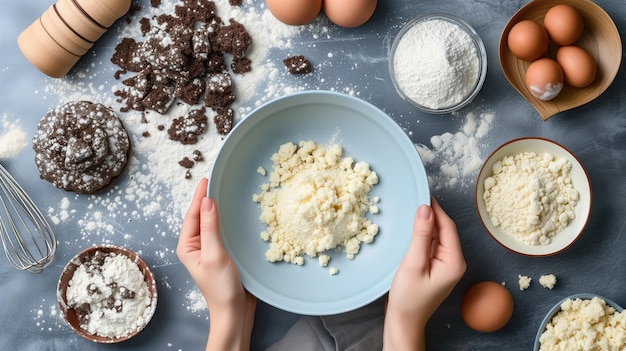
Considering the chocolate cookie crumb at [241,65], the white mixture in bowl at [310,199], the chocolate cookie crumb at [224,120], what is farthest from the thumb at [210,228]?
the chocolate cookie crumb at [241,65]

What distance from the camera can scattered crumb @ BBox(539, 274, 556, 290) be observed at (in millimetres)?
1627

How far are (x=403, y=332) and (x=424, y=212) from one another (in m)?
0.34

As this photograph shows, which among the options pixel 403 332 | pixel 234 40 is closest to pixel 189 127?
pixel 234 40

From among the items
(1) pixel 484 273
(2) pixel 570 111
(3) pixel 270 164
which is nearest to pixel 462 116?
(2) pixel 570 111

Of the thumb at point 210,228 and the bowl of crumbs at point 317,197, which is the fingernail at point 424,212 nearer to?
the bowl of crumbs at point 317,197

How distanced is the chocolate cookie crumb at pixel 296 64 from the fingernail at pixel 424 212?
1.78ft

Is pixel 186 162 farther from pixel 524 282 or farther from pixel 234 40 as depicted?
pixel 524 282

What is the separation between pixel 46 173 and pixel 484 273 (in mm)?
1327

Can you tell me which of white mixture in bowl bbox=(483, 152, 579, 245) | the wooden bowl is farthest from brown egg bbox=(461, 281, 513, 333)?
the wooden bowl

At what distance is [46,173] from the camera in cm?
159

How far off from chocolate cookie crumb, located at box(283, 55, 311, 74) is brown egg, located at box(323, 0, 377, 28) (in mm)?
144

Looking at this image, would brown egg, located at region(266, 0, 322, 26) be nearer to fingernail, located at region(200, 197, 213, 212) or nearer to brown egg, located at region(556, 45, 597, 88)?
fingernail, located at region(200, 197, 213, 212)

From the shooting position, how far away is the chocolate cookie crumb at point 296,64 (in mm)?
1604

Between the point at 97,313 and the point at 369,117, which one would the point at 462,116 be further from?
the point at 97,313
